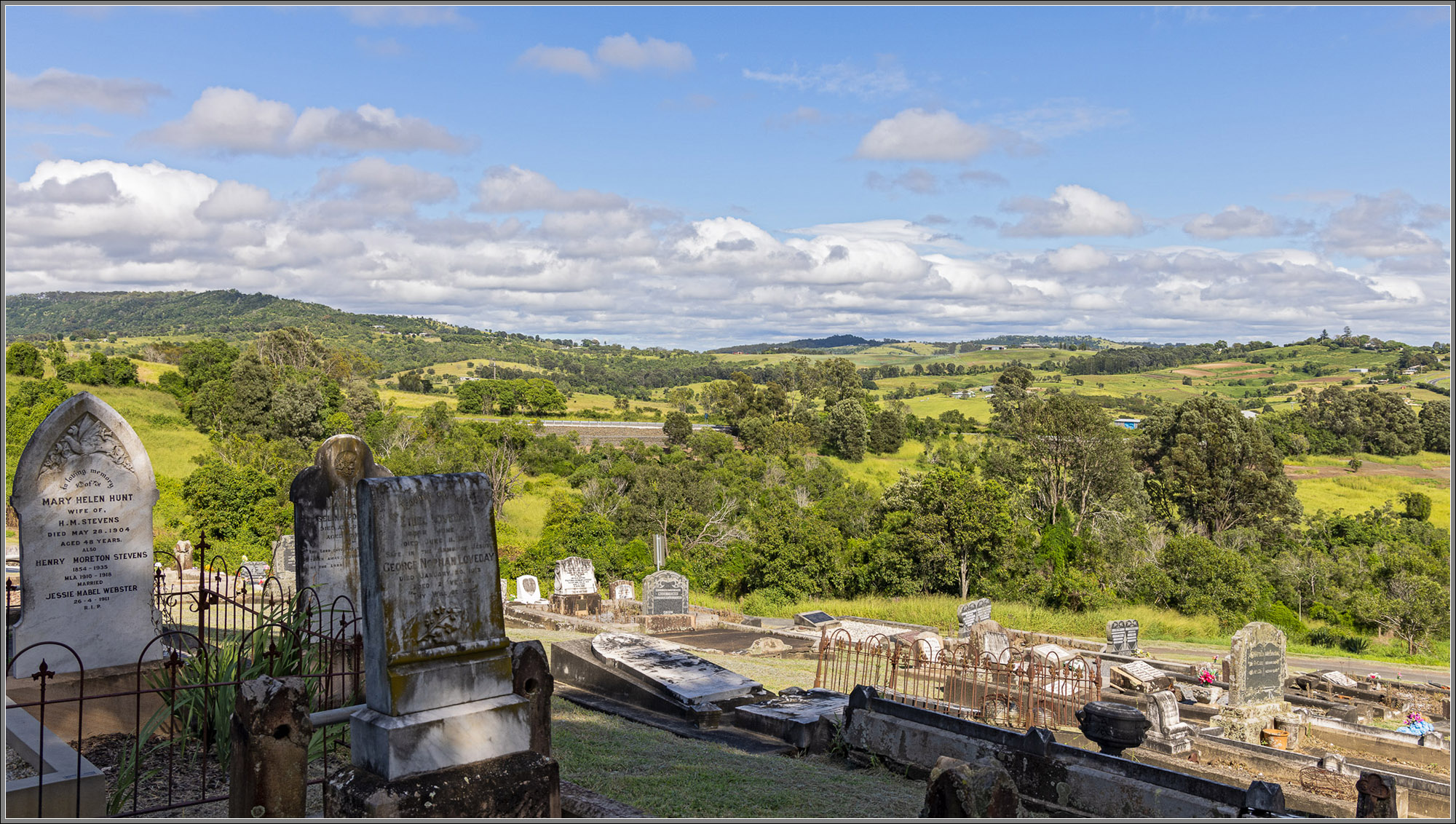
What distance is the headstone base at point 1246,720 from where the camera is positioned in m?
12.4

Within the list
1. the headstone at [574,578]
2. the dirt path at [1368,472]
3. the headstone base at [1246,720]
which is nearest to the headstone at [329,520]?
the headstone at [574,578]

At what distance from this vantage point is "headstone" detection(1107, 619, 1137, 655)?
1877cm

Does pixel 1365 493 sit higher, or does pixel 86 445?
pixel 86 445

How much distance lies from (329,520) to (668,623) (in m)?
10.5

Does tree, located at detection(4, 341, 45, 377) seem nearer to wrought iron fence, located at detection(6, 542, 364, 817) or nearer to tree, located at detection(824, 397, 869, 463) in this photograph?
tree, located at detection(824, 397, 869, 463)

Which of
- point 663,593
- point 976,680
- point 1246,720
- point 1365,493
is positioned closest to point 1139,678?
point 1246,720

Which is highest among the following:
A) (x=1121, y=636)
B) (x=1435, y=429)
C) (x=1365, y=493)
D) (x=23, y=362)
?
(x=23, y=362)

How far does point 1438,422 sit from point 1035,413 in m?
30.6

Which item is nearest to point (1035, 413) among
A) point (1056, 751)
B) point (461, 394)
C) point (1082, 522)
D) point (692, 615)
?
point (1082, 522)

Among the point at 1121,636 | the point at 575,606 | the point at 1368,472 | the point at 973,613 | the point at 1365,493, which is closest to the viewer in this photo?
the point at 973,613

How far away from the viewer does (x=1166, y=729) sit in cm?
1099

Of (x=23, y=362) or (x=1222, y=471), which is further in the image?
(x=23, y=362)

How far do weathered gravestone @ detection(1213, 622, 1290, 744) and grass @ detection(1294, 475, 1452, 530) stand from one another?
107 feet

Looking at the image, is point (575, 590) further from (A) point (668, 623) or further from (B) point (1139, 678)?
(B) point (1139, 678)
